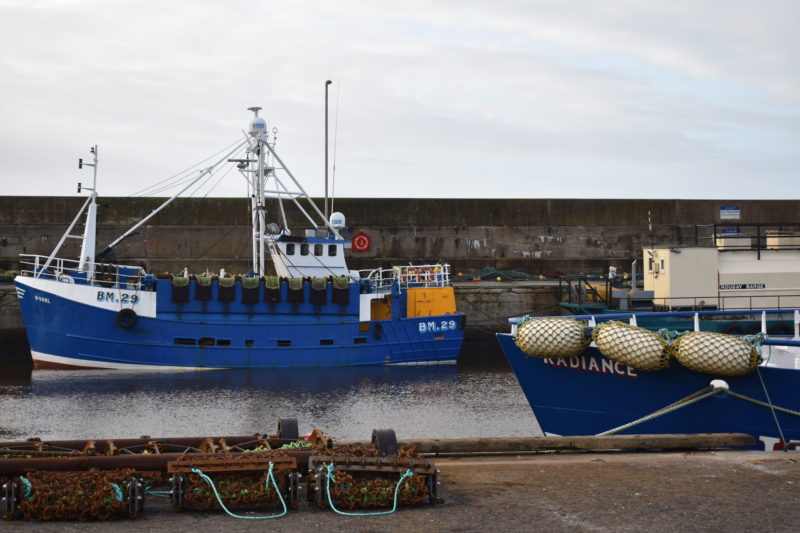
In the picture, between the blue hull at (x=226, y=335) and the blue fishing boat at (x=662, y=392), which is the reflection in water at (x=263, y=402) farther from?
the blue fishing boat at (x=662, y=392)

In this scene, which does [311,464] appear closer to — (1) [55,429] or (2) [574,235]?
(1) [55,429]

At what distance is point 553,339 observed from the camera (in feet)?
32.1

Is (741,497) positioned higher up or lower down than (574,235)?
lower down

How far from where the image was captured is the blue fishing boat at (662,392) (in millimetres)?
8883

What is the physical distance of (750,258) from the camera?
18.3 m

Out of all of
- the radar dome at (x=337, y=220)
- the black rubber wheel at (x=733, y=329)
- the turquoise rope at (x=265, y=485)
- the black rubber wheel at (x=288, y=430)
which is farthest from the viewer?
the radar dome at (x=337, y=220)

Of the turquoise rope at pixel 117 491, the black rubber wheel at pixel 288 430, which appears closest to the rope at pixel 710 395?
the black rubber wheel at pixel 288 430

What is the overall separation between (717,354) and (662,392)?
1.02 m

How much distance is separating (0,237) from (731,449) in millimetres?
27678

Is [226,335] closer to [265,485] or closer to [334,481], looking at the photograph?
[265,485]

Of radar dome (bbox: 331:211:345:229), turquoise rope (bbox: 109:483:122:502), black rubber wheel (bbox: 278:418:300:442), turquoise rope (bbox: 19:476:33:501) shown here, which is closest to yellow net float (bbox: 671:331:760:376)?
black rubber wheel (bbox: 278:418:300:442)

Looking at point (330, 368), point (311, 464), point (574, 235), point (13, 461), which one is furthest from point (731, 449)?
point (574, 235)

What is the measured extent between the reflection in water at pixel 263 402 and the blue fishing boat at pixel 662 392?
2868mm

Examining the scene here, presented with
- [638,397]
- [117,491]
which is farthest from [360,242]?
[117,491]
